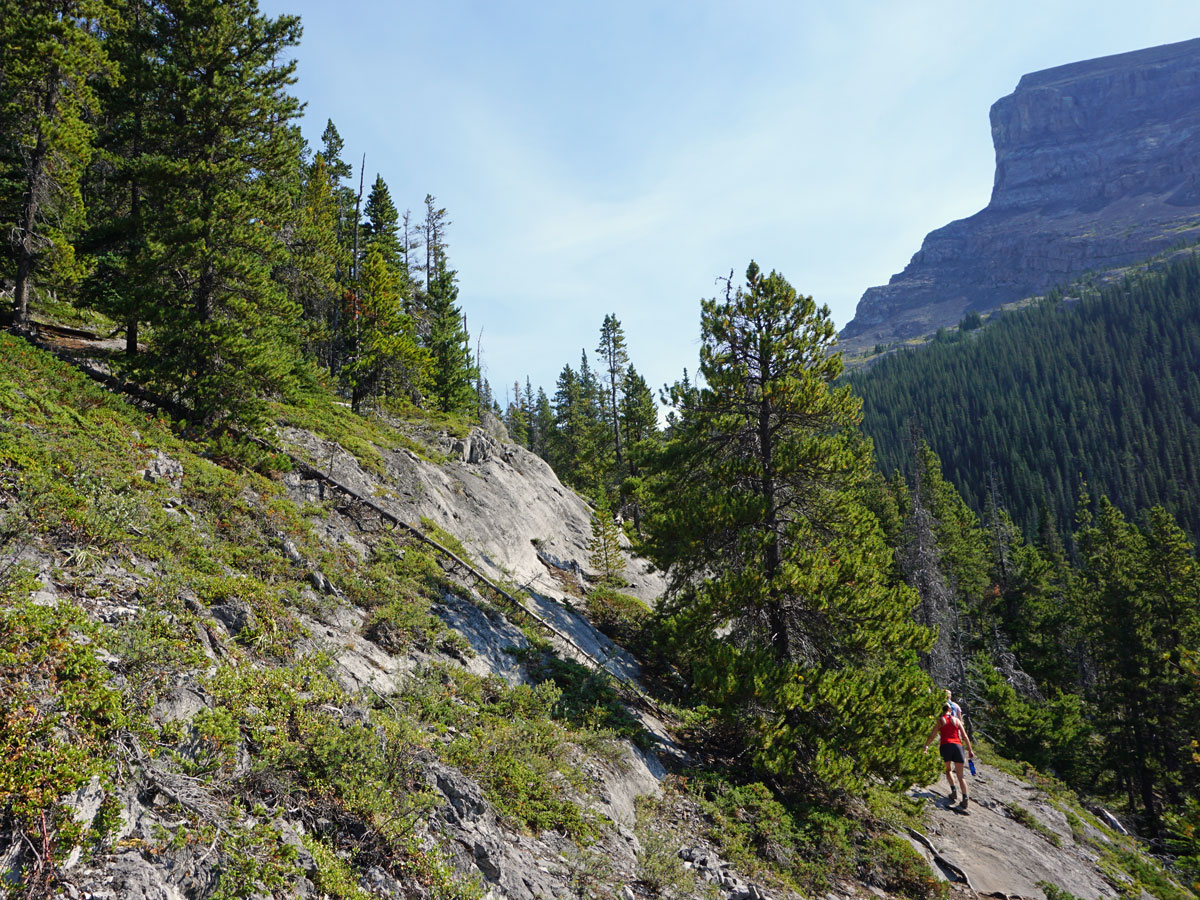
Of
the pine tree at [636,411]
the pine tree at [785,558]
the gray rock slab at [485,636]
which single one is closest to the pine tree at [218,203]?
the gray rock slab at [485,636]

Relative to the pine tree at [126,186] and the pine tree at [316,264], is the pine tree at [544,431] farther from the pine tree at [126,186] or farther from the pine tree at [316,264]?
the pine tree at [126,186]

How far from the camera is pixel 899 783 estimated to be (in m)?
11.8

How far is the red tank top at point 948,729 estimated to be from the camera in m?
13.9

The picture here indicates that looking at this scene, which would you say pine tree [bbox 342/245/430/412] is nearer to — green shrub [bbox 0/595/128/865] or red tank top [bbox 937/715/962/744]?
green shrub [bbox 0/595/128/865]

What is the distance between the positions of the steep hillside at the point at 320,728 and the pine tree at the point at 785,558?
1659mm

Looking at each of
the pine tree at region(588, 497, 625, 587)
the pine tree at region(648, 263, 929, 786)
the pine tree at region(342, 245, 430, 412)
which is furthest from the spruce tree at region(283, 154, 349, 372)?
the pine tree at region(588, 497, 625, 587)

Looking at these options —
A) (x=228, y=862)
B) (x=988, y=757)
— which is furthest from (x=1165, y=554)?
(x=228, y=862)

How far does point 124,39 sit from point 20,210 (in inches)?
222

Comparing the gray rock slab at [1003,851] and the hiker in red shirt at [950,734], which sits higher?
the hiker in red shirt at [950,734]

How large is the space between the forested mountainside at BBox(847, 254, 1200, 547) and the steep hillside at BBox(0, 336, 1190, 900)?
108m

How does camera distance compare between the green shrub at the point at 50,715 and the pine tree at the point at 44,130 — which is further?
the pine tree at the point at 44,130

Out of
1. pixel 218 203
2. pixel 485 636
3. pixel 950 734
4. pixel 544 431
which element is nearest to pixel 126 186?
pixel 218 203

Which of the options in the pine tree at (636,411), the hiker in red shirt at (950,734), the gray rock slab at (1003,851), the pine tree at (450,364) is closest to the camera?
the gray rock slab at (1003,851)

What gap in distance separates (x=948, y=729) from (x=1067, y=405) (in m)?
171
